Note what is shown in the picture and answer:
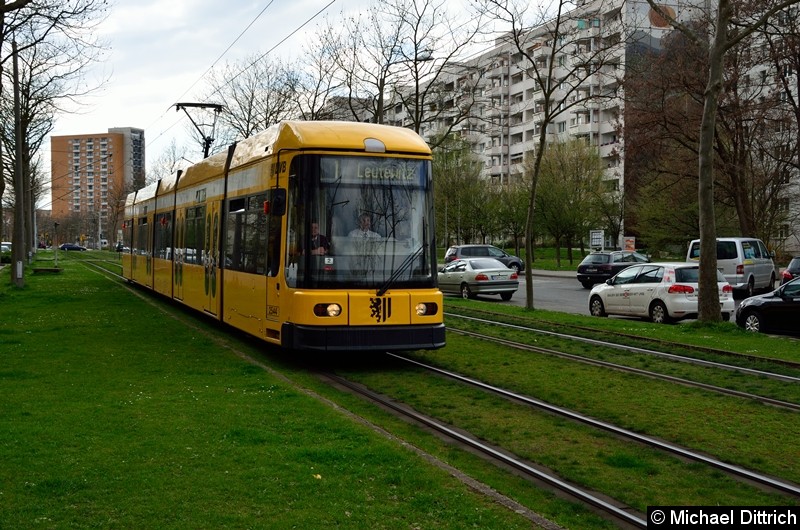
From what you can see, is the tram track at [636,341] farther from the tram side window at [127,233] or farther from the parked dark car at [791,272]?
the parked dark car at [791,272]

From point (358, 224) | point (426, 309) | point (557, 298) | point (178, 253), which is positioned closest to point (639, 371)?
point (426, 309)

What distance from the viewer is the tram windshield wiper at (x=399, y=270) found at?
39.4 feet

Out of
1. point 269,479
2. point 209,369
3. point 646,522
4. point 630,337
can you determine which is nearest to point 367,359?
point 209,369

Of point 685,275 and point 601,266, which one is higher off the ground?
point 685,275

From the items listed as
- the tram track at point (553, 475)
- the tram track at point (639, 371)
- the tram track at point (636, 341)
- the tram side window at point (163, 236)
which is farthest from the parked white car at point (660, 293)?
the tram track at point (553, 475)

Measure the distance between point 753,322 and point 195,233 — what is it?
37.8ft

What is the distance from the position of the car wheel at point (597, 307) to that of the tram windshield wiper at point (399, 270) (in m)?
12.2

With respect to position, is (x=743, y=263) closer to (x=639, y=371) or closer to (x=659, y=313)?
(x=659, y=313)

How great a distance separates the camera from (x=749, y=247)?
3153 centimetres

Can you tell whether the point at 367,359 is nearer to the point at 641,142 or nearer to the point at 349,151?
the point at 349,151

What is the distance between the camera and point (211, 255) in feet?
55.9

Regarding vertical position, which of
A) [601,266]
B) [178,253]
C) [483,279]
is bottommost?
[483,279]

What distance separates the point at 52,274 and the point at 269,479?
126 feet

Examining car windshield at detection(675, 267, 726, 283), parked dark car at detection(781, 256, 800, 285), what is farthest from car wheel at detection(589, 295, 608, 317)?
parked dark car at detection(781, 256, 800, 285)
